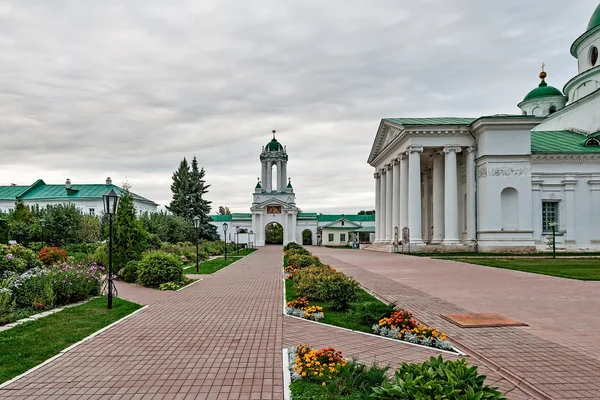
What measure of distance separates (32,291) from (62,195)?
56.9 metres

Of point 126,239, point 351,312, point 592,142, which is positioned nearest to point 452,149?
point 592,142

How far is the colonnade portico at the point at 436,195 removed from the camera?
35688 millimetres

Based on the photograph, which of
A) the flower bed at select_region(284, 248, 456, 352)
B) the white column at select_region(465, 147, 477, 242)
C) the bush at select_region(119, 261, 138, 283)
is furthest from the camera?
the white column at select_region(465, 147, 477, 242)

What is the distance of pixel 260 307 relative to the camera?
10.4 m

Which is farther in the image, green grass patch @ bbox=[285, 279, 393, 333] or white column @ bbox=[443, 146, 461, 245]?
white column @ bbox=[443, 146, 461, 245]

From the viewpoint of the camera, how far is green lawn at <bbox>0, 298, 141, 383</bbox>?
601cm

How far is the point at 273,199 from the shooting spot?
250 feet

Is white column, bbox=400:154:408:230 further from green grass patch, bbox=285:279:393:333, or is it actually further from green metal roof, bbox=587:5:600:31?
green grass patch, bbox=285:279:393:333

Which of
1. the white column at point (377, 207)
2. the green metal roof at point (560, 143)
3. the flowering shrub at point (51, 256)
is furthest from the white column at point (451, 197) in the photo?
the flowering shrub at point (51, 256)

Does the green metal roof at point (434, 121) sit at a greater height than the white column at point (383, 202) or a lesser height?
greater

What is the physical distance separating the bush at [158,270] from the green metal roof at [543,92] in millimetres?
49475

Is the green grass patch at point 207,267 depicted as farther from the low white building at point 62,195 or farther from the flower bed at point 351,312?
the low white building at point 62,195

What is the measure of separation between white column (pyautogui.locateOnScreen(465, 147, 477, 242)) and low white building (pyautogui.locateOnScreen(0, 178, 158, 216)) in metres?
41.2

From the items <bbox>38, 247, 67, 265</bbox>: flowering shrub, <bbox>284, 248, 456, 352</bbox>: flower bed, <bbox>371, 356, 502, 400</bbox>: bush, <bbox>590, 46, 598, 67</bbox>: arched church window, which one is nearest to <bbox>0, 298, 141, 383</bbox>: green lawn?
<bbox>284, 248, 456, 352</bbox>: flower bed
